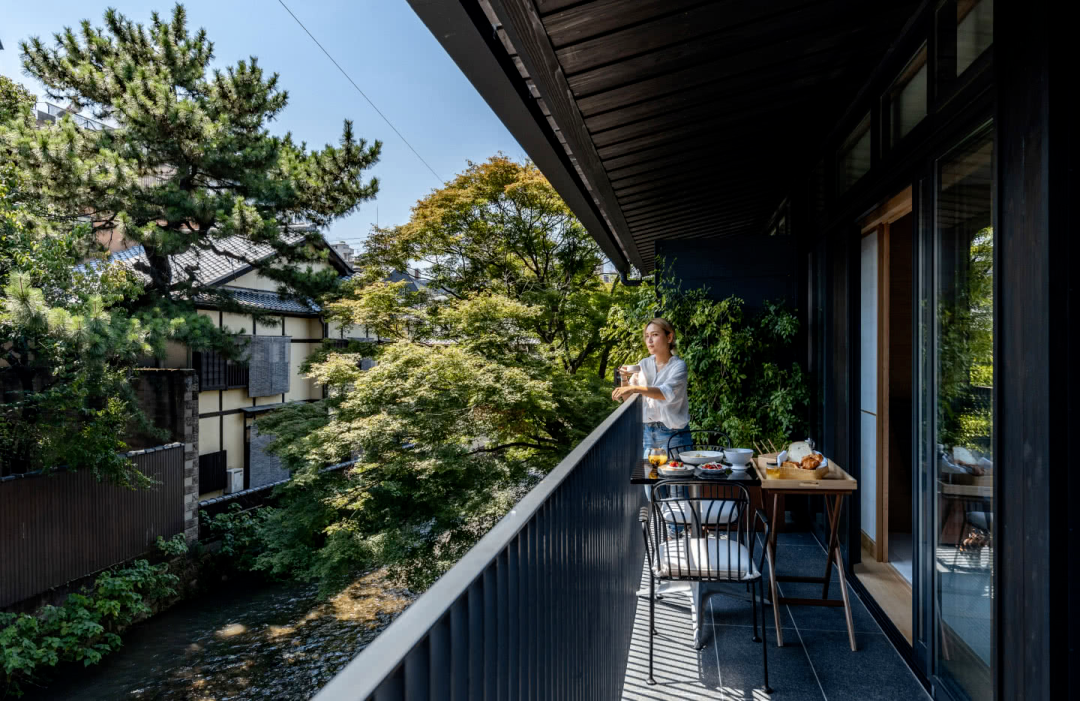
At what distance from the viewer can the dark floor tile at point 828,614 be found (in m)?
2.88

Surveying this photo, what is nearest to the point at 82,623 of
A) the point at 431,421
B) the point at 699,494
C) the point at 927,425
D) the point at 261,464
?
the point at 261,464

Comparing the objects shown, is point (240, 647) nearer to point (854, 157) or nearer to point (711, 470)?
point (711, 470)

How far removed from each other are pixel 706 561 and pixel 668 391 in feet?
4.25

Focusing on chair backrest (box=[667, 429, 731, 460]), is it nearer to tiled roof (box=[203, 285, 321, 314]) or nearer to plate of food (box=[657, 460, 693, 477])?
plate of food (box=[657, 460, 693, 477])

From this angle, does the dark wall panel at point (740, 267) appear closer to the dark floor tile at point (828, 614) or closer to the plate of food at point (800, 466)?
the plate of food at point (800, 466)

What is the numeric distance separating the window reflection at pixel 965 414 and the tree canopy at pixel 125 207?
9256 millimetres

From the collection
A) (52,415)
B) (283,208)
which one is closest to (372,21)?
(283,208)

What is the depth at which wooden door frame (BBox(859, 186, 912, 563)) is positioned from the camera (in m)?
3.28

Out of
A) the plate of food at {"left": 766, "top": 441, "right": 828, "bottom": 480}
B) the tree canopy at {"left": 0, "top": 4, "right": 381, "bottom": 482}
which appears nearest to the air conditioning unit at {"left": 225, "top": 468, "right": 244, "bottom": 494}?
the tree canopy at {"left": 0, "top": 4, "right": 381, "bottom": 482}

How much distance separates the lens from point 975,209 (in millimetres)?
1889

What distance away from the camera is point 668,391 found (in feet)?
11.9

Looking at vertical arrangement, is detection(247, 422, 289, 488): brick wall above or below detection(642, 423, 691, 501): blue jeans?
below

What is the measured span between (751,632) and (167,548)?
34.2 feet

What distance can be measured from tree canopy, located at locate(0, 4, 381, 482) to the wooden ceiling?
7.92m
